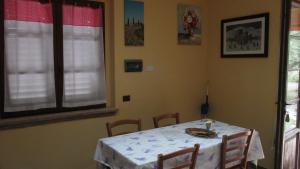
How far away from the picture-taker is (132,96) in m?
3.41

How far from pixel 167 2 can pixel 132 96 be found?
1399 millimetres

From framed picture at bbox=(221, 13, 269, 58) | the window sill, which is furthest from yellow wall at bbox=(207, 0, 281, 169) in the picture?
the window sill

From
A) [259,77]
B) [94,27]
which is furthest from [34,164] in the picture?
[259,77]

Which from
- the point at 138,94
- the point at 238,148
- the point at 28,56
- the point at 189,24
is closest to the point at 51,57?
the point at 28,56

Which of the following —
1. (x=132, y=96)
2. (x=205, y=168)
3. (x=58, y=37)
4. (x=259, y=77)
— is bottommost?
(x=205, y=168)

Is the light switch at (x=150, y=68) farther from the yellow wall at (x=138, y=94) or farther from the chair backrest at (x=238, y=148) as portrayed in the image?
the chair backrest at (x=238, y=148)

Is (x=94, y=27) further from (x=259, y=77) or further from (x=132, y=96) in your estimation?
(x=259, y=77)

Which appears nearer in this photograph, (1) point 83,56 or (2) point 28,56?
(2) point 28,56

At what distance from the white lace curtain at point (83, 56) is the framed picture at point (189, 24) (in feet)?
3.92

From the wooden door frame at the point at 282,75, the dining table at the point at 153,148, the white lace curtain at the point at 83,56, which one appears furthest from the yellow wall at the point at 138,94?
the wooden door frame at the point at 282,75

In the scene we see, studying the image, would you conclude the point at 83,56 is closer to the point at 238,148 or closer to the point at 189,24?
the point at 189,24

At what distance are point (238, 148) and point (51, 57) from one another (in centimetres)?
215

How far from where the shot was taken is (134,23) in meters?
3.33

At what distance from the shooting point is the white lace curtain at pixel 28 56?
2.65 metres
